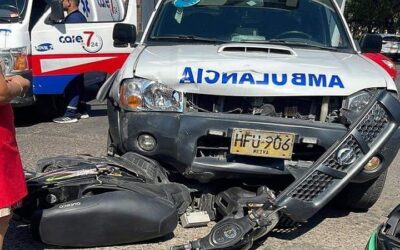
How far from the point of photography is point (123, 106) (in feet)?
13.3

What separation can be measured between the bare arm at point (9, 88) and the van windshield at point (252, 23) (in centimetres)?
227

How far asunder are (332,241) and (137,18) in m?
5.35

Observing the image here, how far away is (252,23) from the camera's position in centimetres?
515

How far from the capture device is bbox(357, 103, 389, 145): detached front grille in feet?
12.6

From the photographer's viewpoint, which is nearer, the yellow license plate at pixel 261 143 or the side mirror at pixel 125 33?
the yellow license plate at pixel 261 143

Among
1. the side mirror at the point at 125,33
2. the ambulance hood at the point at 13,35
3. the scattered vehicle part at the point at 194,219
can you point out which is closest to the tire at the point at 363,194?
the scattered vehicle part at the point at 194,219

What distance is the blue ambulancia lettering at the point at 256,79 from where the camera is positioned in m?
3.96

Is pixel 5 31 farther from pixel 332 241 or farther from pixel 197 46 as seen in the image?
pixel 332 241

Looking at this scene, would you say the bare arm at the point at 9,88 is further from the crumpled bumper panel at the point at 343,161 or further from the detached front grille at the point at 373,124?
the detached front grille at the point at 373,124

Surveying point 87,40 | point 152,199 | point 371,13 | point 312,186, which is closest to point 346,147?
point 312,186

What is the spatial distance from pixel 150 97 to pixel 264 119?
803 mm

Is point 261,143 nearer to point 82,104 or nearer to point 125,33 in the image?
point 125,33

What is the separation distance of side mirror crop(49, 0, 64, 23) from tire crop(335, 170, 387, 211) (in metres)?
4.41

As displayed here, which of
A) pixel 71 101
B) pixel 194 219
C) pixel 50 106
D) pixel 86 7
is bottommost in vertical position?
pixel 50 106
